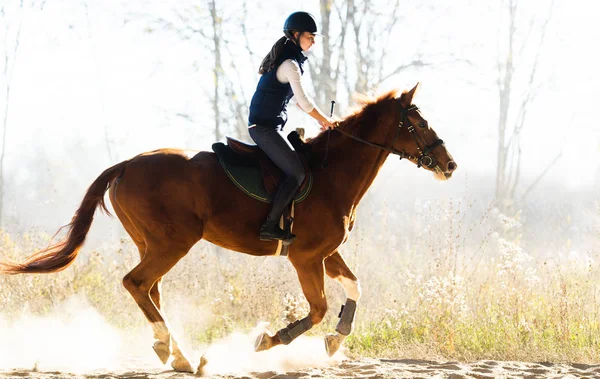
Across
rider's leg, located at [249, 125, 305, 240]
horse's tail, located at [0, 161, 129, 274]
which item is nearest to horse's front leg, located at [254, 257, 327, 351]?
rider's leg, located at [249, 125, 305, 240]

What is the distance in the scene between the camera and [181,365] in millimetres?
6133

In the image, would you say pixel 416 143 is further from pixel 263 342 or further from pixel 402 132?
pixel 263 342

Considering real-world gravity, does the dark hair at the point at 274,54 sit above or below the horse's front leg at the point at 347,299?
above

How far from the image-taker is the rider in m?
6.02

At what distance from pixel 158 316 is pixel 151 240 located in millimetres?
679

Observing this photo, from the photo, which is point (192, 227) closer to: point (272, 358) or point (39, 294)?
point (272, 358)

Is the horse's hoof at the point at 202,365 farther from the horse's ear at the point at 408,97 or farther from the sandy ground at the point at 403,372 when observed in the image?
the horse's ear at the point at 408,97

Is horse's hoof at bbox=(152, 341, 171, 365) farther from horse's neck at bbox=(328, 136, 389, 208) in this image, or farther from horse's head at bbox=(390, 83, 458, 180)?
horse's head at bbox=(390, 83, 458, 180)

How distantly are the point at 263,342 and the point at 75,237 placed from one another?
2037 millimetres

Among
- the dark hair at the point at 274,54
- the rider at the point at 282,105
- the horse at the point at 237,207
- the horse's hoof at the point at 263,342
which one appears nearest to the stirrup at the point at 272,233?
the rider at the point at 282,105

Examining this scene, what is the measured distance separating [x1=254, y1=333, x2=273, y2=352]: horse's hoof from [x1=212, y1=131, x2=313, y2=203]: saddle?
4.13 feet

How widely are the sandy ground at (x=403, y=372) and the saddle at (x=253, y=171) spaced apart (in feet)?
5.24

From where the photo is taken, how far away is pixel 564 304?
301 inches

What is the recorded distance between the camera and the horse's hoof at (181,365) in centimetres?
612
